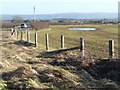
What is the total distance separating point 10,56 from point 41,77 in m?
7.23

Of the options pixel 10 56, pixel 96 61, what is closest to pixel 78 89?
pixel 96 61

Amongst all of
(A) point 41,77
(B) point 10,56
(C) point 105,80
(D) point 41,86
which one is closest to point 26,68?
(A) point 41,77

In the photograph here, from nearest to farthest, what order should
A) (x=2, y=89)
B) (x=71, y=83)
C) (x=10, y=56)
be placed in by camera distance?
1. (x=2, y=89)
2. (x=71, y=83)
3. (x=10, y=56)

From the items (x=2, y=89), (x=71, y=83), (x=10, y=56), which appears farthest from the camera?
(x=10, y=56)

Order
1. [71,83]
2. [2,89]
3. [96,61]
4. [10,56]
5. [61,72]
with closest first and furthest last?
[2,89]
[71,83]
[61,72]
[96,61]
[10,56]

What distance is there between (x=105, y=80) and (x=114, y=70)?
4.63 feet

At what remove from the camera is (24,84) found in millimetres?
12438

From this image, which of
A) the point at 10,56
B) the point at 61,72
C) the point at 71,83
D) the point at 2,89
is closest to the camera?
the point at 2,89

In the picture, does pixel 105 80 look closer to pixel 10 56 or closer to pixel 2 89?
pixel 2 89

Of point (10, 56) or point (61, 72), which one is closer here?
point (61, 72)

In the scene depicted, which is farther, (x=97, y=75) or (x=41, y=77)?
(x=97, y=75)

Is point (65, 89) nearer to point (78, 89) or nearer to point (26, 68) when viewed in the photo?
point (78, 89)

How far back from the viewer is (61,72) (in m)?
13.8

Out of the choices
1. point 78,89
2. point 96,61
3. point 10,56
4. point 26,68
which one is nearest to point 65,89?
point 78,89
